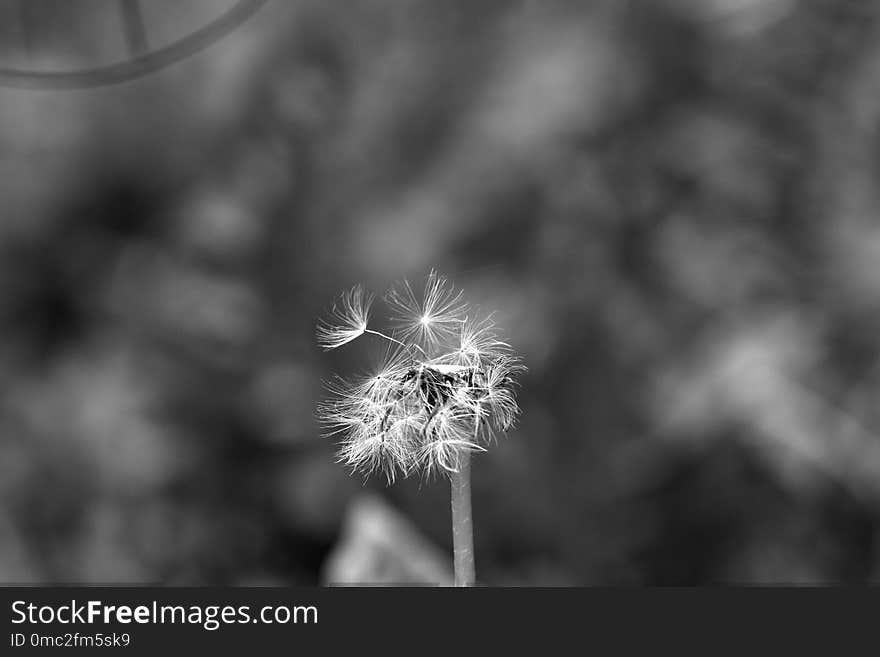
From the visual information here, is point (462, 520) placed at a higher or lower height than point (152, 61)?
lower

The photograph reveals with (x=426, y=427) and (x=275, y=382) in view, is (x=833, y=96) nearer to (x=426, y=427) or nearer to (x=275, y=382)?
(x=275, y=382)

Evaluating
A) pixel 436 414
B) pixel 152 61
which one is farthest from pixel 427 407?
pixel 152 61

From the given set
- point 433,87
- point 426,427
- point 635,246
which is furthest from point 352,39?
point 426,427

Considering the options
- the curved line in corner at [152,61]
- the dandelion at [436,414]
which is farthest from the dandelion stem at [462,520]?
the curved line in corner at [152,61]

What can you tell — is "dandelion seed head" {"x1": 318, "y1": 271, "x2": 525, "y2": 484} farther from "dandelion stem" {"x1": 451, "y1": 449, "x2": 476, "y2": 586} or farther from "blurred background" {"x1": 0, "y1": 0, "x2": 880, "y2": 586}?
"blurred background" {"x1": 0, "y1": 0, "x2": 880, "y2": 586}

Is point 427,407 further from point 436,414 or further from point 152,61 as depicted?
point 152,61

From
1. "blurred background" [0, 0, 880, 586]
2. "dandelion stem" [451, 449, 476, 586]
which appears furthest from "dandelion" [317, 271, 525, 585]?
"blurred background" [0, 0, 880, 586]

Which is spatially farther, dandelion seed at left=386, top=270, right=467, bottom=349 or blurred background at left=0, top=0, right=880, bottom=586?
blurred background at left=0, top=0, right=880, bottom=586

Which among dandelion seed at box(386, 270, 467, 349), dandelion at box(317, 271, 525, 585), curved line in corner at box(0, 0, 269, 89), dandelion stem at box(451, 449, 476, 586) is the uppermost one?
curved line in corner at box(0, 0, 269, 89)
